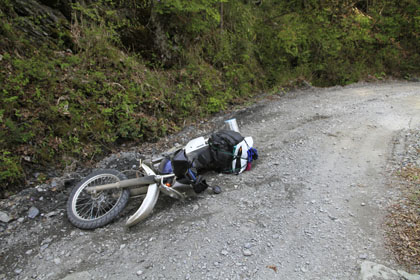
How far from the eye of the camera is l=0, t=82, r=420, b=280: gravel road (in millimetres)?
2572

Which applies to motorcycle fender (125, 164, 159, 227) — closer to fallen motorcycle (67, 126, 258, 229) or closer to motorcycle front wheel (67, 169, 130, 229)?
fallen motorcycle (67, 126, 258, 229)

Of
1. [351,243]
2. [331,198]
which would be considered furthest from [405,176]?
[351,243]

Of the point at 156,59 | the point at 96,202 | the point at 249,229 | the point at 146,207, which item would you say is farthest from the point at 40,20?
the point at 249,229

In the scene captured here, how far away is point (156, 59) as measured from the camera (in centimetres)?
718

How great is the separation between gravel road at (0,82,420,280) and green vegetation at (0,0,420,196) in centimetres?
102

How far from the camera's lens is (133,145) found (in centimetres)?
536

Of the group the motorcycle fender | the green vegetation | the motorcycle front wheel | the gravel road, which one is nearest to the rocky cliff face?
the green vegetation

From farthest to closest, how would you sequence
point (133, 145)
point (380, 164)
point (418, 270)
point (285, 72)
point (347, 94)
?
point (285, 72) → point (347, 94) → point (133, 145) → point (380, 164) → point (418, 270)

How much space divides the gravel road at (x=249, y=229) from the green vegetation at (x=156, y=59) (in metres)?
1.02

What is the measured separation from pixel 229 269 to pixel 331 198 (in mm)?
1855

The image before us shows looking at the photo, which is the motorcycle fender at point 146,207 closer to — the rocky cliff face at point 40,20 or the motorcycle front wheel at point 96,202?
the motorcycle front wheel at point 96,202

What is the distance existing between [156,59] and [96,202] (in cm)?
500

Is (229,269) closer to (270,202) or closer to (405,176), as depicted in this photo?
(270,202)

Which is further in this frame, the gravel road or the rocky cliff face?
the rocky cliff face
